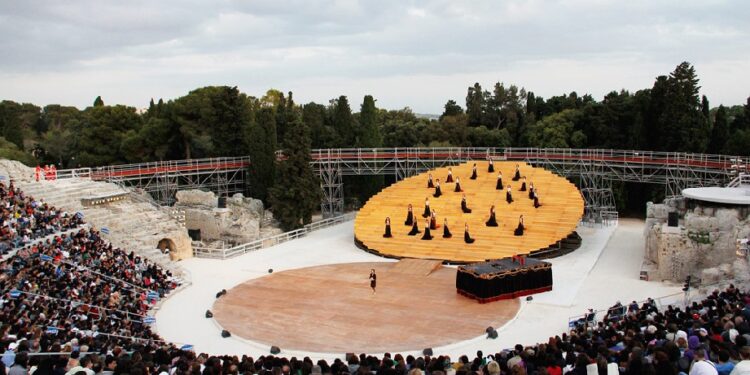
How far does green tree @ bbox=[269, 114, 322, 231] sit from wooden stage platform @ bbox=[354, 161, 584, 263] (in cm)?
503

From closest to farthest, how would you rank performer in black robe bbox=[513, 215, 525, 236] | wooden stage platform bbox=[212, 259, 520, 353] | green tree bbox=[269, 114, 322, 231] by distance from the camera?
wooden stage platform bbox=[212, 259, 520, 353] → performer in black robe bbox=[513, 215, 525, 236] → green tree bbox=[269, 114, 322, 231]

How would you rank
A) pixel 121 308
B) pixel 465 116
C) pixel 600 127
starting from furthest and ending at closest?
pixel 465 116
pixel 600 127
pixel 121 308

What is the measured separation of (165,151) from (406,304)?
121ft

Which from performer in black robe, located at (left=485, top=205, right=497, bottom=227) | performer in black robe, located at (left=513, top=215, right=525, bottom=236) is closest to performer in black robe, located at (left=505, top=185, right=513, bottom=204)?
performer in black robe, located at (left=485, top=205, right=497, bottom=227)

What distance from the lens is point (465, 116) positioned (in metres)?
71.3

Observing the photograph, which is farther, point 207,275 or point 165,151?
point 165,151

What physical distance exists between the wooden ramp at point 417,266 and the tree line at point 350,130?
503 inches

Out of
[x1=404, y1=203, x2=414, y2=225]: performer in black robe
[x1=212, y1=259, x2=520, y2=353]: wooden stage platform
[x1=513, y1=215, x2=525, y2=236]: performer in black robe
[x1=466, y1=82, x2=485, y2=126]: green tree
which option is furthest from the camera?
[x1=466, y1=82, x2=485, y2=126]: green tree

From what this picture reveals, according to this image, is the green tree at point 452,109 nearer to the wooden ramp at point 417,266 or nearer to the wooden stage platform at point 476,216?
the wooden stage platform at point 476,216

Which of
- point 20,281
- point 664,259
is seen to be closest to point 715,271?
point 664,259

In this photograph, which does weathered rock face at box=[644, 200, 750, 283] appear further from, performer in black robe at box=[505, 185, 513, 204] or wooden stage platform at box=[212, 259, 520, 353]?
performer in black robe at box=[505, 185, 513, 204]

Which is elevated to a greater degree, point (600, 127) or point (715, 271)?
point (600, 127)

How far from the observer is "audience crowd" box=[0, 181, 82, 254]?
969 inches

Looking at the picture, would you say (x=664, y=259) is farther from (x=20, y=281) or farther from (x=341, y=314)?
(x=20, y=281)
